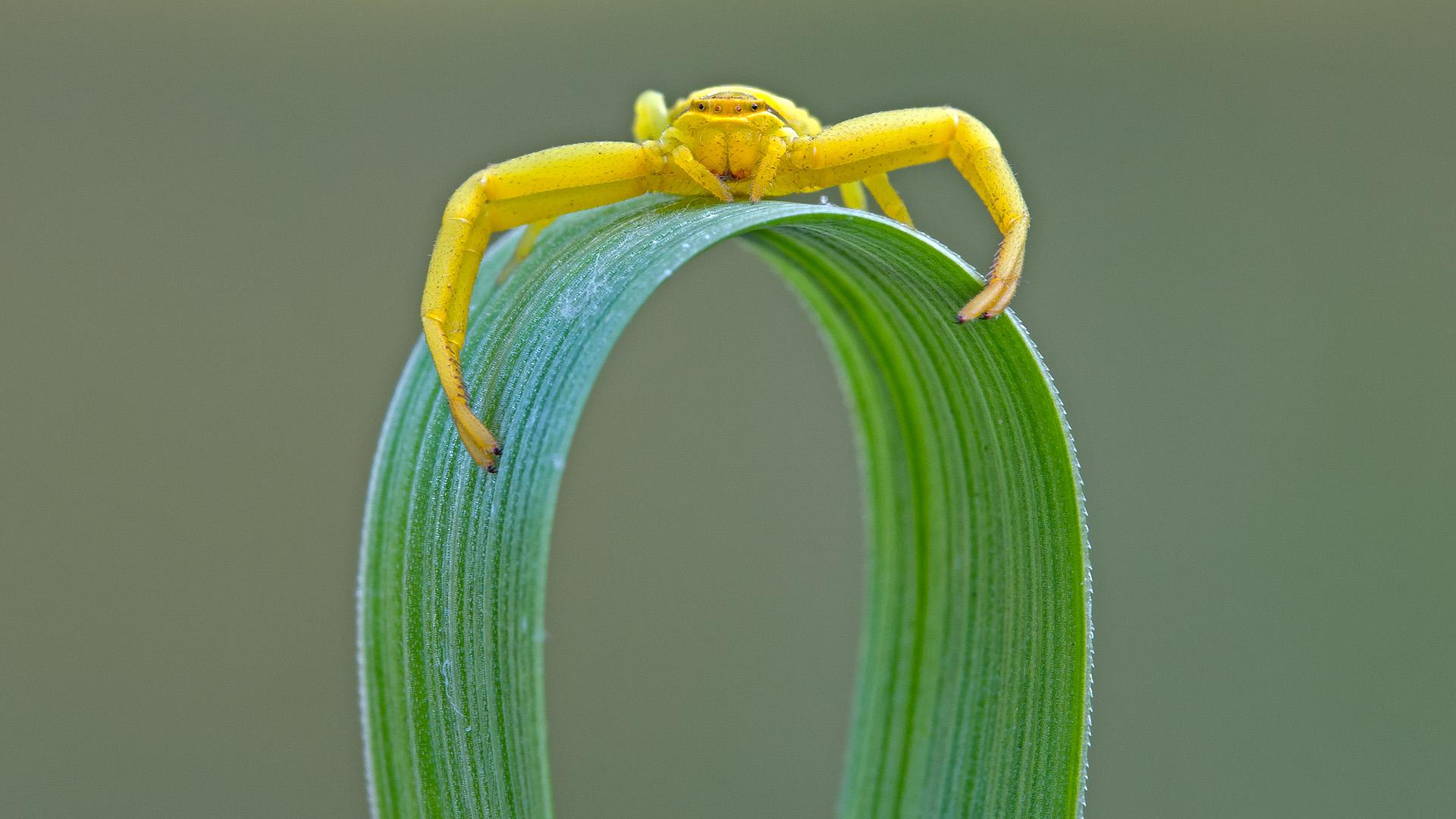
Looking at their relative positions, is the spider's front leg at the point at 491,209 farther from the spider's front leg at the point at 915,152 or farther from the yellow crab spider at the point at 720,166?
the spider's front leg at the point at 915,152

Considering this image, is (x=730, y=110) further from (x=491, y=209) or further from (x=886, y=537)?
(x=886, y=537)

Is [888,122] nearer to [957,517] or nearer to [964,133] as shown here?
[964,133]

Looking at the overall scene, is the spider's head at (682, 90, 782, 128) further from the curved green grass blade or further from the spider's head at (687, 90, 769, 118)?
the curved green grass blade

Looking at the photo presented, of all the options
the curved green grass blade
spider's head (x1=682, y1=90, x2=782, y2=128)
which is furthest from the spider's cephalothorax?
the curved green grass blade

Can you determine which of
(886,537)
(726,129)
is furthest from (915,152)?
(886,537)

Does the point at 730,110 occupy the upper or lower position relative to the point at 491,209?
upper

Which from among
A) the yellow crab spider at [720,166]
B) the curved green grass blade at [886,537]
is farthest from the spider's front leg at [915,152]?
the curved green grass blade at [886,537]
